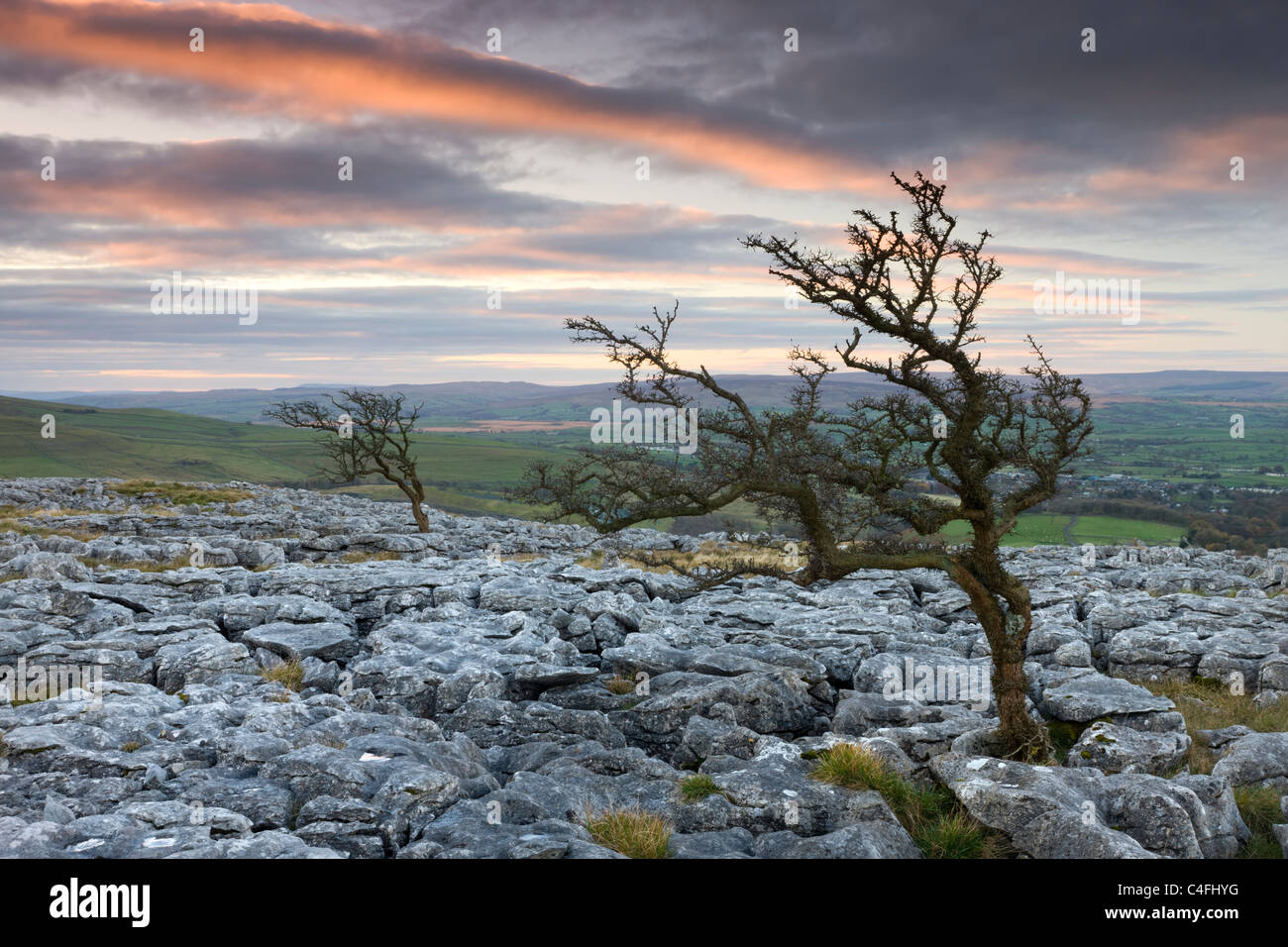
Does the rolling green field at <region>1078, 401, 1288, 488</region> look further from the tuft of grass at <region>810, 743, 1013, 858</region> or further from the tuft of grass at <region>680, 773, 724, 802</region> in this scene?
the tuft of grass at <region>680, 773, 724, 802</region>

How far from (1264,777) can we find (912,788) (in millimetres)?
6731

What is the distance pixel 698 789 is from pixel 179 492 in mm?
65612

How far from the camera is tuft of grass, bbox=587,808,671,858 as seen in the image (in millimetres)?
9422

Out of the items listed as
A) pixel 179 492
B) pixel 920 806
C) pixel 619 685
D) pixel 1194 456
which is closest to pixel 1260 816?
pixel 920 806

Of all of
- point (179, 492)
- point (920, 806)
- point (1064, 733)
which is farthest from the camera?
point (179, 492)

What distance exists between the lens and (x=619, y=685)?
1800 cm

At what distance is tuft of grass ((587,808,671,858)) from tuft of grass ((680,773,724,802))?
1118 millimetres

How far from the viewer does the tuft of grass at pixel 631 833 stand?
371 inches

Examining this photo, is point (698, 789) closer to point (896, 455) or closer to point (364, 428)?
point (896, 455)

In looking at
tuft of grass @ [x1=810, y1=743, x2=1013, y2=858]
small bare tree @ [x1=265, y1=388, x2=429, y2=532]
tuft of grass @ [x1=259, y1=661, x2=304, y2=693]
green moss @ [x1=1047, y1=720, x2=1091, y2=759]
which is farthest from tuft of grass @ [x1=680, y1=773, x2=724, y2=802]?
small bare tree @ [x1=265, y1=388, x2=429, y2=532]

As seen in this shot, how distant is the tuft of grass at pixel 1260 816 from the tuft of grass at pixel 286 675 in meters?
17.6

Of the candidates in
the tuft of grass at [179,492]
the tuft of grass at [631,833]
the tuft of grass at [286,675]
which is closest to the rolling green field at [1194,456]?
the tuft of grass at [179,492]
